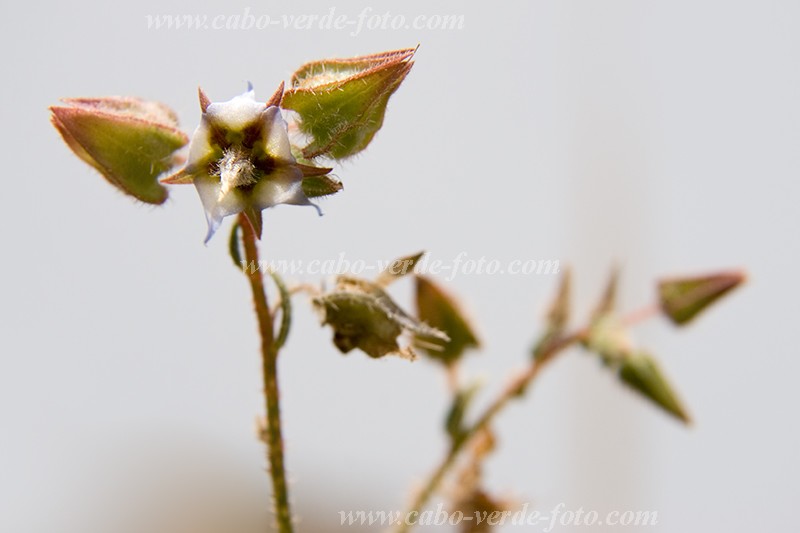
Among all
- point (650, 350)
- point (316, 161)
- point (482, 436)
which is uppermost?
point (316, 161)

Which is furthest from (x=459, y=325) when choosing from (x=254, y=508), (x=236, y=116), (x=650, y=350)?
(x=254, y=508)

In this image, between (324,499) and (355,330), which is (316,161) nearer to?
(355,330)

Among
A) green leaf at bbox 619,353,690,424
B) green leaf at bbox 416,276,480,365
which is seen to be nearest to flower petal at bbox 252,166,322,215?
green leaf at bbox 416,276,480,365

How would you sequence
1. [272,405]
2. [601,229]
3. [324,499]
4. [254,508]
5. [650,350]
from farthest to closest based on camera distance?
[601,229] → [324,499] → [254,508] → [650,350] → [272,405]

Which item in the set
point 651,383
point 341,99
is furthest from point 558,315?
point 341,99

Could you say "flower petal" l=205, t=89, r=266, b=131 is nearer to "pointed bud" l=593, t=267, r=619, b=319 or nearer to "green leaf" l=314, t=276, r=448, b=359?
"green leaf" l=314, t=276, r=448, b=359

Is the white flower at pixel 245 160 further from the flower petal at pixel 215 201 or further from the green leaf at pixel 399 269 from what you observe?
the green leaf at pixel 399 269

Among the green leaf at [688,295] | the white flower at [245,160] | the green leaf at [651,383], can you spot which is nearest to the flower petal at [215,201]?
the white flower at [245,160]
